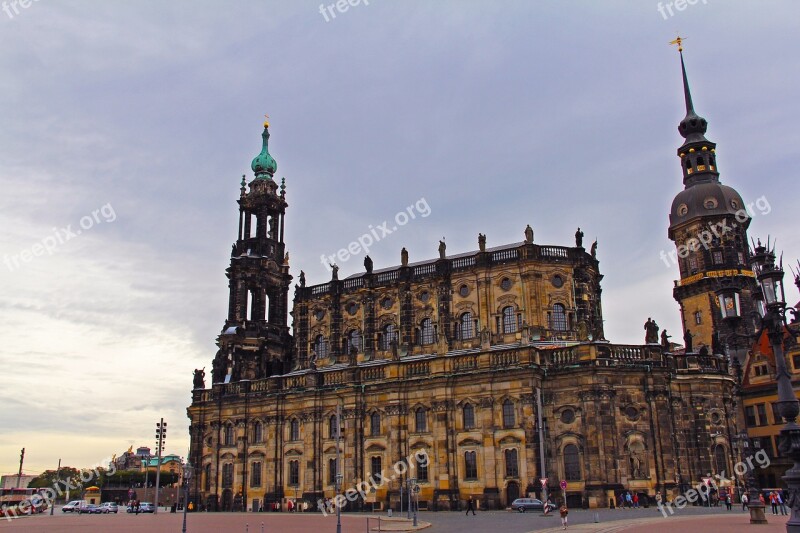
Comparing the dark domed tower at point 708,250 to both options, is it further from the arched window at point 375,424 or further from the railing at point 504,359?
the arched window at point 375,424

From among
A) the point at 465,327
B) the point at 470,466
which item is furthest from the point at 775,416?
the point at 470,466

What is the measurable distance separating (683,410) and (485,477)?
48.2 feet

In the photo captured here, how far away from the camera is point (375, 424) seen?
2224 inches

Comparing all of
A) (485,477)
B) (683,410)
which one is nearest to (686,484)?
(683,410)

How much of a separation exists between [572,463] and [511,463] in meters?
4.26

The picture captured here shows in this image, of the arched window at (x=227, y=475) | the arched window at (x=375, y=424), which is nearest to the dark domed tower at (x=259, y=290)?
the arched window at (x=227, y=475)

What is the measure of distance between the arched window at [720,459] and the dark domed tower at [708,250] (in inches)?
1028

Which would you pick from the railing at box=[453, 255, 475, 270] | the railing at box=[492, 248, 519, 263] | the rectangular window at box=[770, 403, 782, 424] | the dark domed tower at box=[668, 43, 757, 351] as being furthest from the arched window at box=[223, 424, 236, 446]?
the rectangular window at box=[770, 403, 782, 424]

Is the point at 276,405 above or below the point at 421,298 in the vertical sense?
below

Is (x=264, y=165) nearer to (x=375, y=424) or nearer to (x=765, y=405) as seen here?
(x=375, y=424)

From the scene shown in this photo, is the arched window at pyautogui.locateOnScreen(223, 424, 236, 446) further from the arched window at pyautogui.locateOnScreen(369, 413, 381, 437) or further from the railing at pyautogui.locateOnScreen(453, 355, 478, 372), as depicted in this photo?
the railing at pyautogui.locateOnScreen(453, 355, 478, 372)

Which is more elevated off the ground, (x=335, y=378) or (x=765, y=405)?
(x=335, y=378)

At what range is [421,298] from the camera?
63.1 metres

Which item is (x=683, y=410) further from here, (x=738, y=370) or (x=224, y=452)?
(x=224, y=452)
